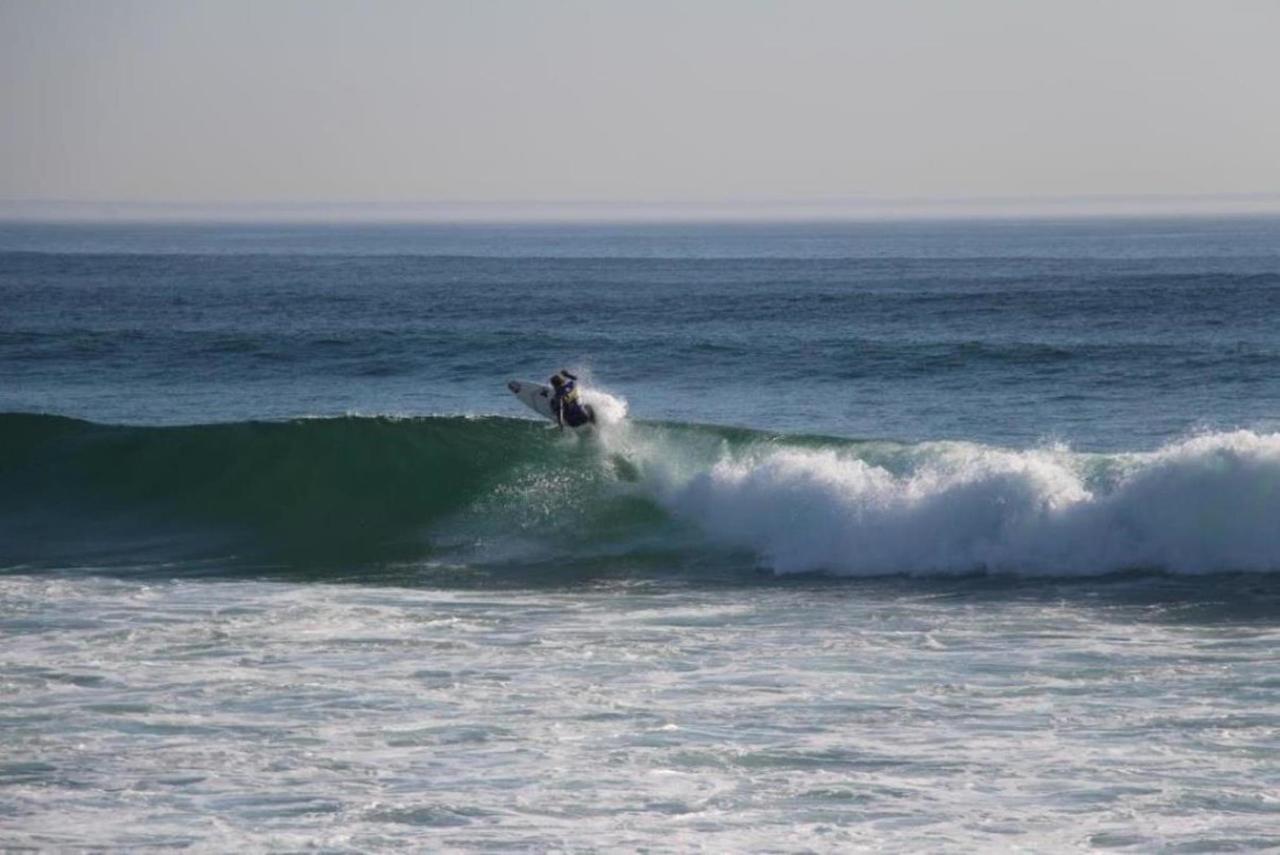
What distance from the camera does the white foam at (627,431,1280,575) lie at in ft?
63.1

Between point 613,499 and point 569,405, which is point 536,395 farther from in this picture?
point 613,499

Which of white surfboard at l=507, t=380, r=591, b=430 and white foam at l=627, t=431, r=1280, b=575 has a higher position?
white surfboard at l=507, t=380, r=591, b=430

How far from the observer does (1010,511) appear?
20219mm

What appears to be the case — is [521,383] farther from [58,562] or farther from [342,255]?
[342,255]

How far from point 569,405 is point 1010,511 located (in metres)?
6.97

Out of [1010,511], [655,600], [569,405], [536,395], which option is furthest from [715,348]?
[655,600]

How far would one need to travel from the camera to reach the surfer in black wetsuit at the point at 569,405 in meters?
24.4

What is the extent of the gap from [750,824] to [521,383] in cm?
1602

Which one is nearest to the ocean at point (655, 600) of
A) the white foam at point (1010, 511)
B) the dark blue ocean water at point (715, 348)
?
the white foam at point (1010, 511)

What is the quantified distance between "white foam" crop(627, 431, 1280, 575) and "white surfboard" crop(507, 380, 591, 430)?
367 cm

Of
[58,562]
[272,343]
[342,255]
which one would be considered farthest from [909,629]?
[342,255]

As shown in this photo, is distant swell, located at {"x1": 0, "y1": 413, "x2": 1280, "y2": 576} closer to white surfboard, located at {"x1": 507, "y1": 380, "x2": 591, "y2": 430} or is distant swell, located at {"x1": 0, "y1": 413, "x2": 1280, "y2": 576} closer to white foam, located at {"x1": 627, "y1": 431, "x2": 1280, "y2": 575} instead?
white foam, located at {"x1": 627, "y1": 431, "x2": 1280, "y2": 575}

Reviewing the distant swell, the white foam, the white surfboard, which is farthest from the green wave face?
the white foam

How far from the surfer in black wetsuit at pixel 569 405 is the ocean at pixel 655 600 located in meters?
0.31
